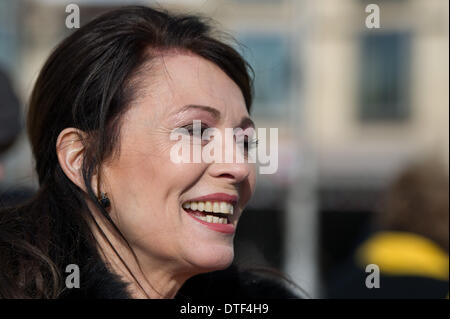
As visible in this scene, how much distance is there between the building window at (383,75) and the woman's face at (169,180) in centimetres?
1039

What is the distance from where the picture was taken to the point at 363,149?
1148 centimetres

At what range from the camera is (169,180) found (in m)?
1.66

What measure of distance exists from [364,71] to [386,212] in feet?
29.5

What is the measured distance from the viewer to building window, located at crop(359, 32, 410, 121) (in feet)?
38.8

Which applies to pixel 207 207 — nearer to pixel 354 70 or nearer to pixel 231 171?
pixel 231 171

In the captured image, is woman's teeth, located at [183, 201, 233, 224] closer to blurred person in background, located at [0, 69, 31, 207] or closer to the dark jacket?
the dark jacket

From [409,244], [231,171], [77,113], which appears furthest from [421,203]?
[77,113]

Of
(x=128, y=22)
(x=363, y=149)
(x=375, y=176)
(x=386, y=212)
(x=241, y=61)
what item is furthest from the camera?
(x=363, y=149)

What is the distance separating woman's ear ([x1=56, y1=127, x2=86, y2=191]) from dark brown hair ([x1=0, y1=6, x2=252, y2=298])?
0.06 feet

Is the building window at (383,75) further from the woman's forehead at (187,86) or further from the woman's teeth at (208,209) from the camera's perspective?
the woman's teeth at (208,209)

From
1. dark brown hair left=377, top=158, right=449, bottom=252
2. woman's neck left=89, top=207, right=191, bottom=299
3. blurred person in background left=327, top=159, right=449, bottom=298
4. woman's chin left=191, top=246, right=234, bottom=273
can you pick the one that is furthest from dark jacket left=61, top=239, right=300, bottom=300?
dark brown hair left=377, top=158, right=449, bottom=252

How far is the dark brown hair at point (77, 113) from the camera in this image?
5.30 ft
